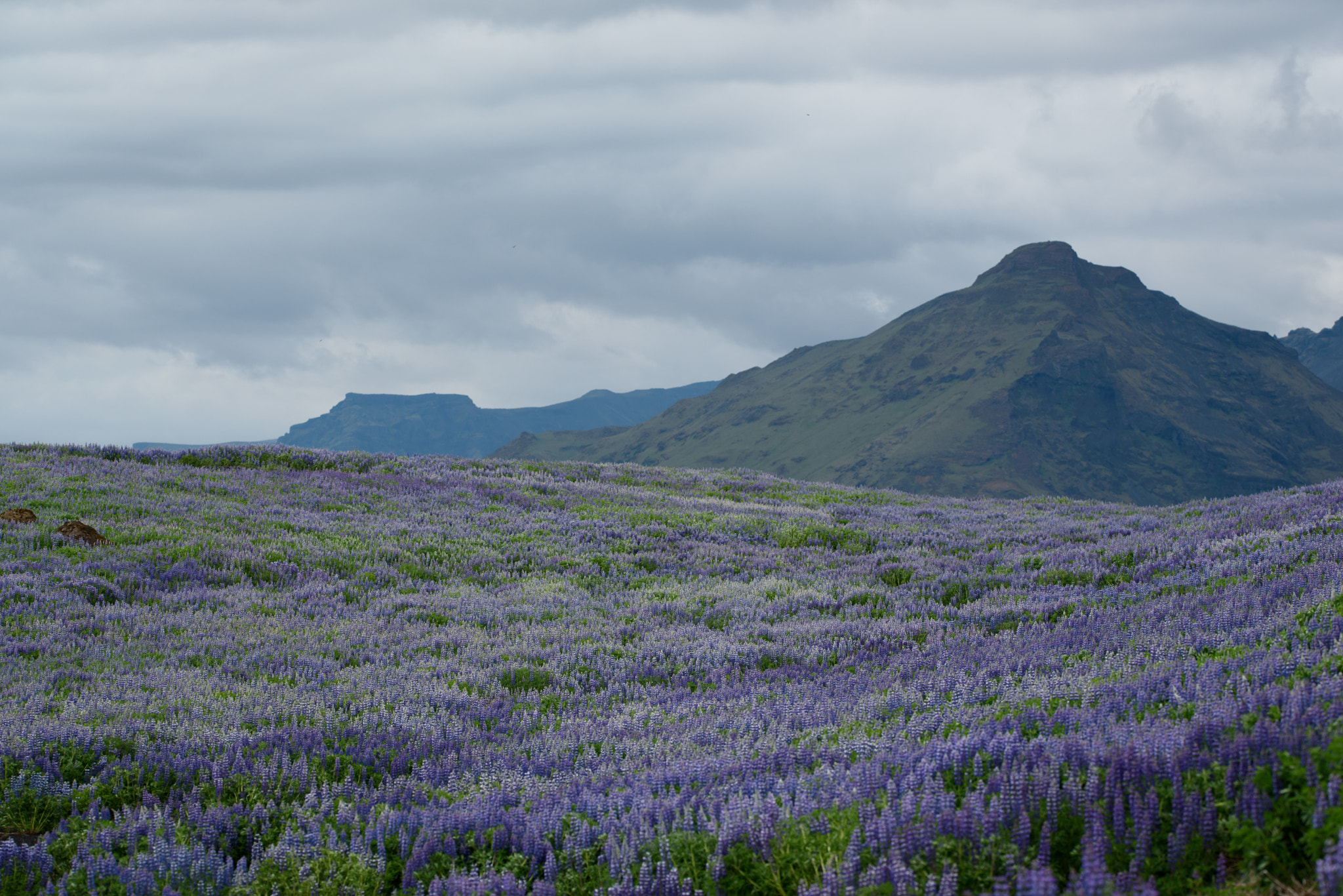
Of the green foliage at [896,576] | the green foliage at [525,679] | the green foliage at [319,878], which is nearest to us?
the green foliage at [319,878]

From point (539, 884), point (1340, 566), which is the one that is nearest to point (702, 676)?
point (539, 884)

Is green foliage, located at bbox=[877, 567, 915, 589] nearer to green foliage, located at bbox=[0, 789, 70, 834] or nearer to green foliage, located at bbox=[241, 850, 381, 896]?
green foliage, located at bbox=[241, 850, 381, 896]

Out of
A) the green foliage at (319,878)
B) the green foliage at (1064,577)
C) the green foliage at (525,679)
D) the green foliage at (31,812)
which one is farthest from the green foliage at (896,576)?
the green foliage at (31,812)

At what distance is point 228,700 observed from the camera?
9062 millimetres

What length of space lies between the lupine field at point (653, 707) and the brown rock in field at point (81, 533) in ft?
0.29

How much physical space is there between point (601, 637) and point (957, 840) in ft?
27.2

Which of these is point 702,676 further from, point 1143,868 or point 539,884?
point 1143,868

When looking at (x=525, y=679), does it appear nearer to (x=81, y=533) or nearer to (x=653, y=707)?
(x=653, y=707)

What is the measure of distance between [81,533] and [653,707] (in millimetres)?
11969

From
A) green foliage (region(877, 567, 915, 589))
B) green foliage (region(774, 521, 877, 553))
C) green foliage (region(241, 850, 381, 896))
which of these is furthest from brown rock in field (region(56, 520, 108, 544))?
green foliage (region(877, 567, 915, 589))

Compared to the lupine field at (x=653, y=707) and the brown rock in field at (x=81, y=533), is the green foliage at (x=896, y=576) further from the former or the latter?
the brown rock in field at (x=81, y=533)

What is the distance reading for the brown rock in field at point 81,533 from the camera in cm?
1571

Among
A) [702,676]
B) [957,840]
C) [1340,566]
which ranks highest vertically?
[1340,566]

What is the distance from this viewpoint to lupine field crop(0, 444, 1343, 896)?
480cm
